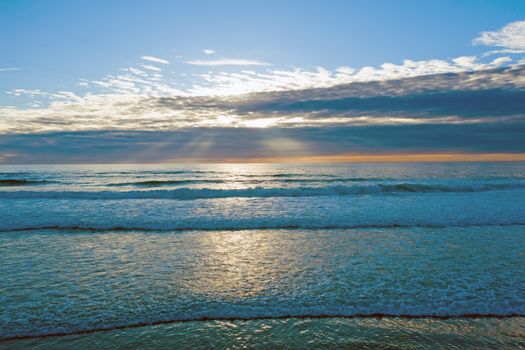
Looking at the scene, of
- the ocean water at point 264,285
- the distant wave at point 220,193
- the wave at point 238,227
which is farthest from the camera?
the distant wave at point 220,193

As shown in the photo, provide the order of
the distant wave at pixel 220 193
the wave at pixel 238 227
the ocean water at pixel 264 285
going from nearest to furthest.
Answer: the ocean water at pixel 264 285 → the wave at pixel 238 227 → the distant wave at pixel 220 193

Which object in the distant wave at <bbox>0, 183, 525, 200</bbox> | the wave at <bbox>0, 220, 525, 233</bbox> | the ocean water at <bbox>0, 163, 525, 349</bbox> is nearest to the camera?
the ocean water at <bbox>0, 163, 525, 349</bbox>

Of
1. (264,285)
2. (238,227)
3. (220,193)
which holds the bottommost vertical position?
(220,193)

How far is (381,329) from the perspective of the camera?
183 inches

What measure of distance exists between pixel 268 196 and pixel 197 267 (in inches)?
721

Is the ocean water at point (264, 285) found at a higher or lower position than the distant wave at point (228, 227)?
higher

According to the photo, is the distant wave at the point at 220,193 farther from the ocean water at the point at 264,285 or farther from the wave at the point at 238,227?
the ocean water at the point at 264,285

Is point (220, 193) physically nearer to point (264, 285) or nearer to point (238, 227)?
point (238, 227)

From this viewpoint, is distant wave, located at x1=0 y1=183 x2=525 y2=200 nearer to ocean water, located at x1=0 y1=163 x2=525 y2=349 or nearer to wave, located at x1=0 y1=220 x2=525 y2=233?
wave, located at x1=0 y1=220 x2=525 y2=233

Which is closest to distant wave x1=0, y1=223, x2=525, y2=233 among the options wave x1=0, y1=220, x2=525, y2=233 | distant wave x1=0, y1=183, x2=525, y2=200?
wave x1=0, y1=220, x2=525, y2=233

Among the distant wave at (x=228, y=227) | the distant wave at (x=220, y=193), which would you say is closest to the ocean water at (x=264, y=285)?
the distant wave at (x=228, y=227)

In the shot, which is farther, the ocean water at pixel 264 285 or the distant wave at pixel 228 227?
the distant wave at pixel 228 227

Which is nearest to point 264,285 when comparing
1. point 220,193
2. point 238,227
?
point 238,227

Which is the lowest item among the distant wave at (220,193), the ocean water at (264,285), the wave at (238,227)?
the distant wave at (220,193)
